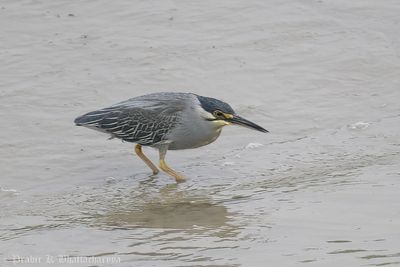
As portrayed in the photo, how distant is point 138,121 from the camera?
9.27 meters

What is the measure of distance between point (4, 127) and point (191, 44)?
2782 mm

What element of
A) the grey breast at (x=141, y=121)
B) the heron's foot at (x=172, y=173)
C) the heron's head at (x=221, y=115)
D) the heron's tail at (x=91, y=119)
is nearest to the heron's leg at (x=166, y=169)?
the heron's foot at (x=172, y=173)

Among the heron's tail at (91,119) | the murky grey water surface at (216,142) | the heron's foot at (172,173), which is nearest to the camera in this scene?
the murky grey water surface at (216,142)

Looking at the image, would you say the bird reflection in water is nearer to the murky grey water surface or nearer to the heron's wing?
the murky grey water surface

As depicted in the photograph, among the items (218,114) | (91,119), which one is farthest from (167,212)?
(91,119)

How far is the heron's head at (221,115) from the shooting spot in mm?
9078

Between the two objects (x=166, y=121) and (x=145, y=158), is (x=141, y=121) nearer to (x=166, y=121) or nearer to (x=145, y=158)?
(x=166, y=121)

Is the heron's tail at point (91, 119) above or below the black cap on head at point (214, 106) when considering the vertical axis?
below

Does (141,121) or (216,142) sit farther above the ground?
(141,121)

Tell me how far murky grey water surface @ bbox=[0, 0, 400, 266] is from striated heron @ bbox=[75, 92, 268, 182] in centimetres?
29

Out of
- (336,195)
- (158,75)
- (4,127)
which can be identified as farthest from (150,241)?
(158,75)

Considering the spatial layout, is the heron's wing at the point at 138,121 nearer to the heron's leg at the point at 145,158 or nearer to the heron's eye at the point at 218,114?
the heron's leg at the point at 145,158

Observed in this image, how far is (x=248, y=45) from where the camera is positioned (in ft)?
38.1

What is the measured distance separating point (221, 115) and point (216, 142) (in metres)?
0.74
